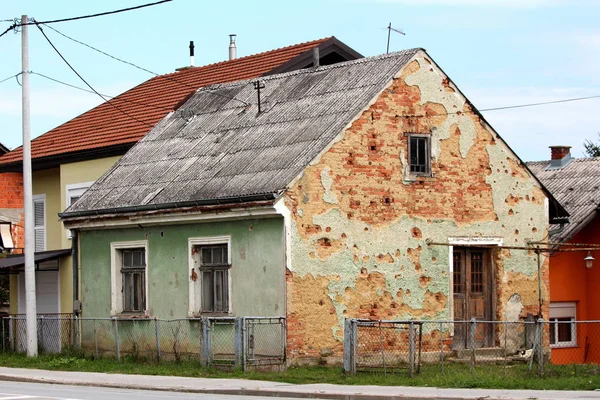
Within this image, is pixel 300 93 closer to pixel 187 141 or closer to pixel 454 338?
pixel 187 141

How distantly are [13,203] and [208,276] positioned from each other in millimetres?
14256

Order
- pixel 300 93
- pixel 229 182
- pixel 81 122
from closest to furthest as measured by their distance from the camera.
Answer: pixel 229 182 < pixel 300 93 < pixel 81 122

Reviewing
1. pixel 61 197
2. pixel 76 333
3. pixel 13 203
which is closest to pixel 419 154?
pixel 76 333

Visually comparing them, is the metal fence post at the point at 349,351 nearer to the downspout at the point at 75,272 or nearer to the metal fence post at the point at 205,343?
the metal fence post at the point at 205,343

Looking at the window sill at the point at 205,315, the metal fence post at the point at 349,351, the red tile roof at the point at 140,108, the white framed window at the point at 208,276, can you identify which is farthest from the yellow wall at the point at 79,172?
the metal fence post at the point at 349,351

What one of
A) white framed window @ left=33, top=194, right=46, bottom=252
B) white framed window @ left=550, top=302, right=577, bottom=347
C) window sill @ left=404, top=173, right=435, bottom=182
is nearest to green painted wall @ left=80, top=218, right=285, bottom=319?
window sill @ left=404, top=173, right=435, bottom=182

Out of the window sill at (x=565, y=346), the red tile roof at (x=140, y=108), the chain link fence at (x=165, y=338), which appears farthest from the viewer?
Answer: the red tile roof at (x=140, y=108)

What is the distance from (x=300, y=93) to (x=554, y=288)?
32.2 feet

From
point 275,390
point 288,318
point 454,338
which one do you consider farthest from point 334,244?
point 275,390

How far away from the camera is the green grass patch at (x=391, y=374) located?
1986cm

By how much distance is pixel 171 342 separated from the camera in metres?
26.7

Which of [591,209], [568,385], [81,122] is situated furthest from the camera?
[81,122]

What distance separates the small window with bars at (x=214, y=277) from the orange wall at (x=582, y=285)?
1119 cm

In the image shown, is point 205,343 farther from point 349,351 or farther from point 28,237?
point 28,237
